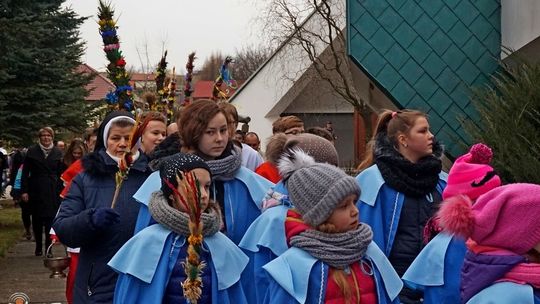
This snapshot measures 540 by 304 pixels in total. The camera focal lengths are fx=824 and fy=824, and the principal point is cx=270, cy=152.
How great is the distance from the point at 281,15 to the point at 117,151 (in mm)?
16887

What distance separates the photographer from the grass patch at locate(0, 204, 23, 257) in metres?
14.3

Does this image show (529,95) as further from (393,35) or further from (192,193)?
(192,193)

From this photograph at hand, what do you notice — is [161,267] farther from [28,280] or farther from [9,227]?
[9,227]

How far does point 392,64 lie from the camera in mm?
9750

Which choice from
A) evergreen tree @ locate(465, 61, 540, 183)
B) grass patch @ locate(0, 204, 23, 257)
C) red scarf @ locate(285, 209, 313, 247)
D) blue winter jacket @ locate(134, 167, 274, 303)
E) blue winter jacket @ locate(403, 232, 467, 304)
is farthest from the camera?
grass patch @ locate(0, 204, 23, 257)

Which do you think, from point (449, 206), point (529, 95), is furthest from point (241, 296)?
point (529, 95)

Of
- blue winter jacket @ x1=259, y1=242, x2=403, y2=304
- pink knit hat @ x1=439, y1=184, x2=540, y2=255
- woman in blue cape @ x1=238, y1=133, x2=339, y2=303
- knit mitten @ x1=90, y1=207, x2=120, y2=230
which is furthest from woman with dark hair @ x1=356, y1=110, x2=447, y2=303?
knit mitten @ x1=90, y1=207, x2=120, y2=230

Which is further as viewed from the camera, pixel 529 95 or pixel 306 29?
pixel 306 29

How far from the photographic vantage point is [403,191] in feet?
16.3

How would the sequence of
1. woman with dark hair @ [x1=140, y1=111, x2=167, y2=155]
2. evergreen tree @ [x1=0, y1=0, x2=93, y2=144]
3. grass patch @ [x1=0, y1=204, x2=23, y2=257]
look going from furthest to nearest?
evergreen tree @ [x1=0, y1=0, x2=93, y2=144] → grass patch @ [x1=0, y1=204, x2=23, y2=257] → woman with dark hair @ [x1=140, y1=111, x2=167, y2=155]

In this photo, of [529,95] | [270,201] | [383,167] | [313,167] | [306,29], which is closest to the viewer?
[313,167]

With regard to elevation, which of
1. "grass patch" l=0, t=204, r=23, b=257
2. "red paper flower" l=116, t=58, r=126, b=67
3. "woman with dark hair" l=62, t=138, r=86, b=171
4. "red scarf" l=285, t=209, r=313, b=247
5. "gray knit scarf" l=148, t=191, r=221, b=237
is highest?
"red paper flower" l=116, t=58, r=126, b=67

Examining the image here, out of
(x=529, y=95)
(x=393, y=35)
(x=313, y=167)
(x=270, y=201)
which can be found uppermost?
(x=393, y=35)

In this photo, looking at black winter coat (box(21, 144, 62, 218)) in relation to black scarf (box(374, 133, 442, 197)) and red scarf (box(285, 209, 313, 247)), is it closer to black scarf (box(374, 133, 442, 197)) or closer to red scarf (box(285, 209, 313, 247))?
black scarf (box(374, 133, 442, 197))
